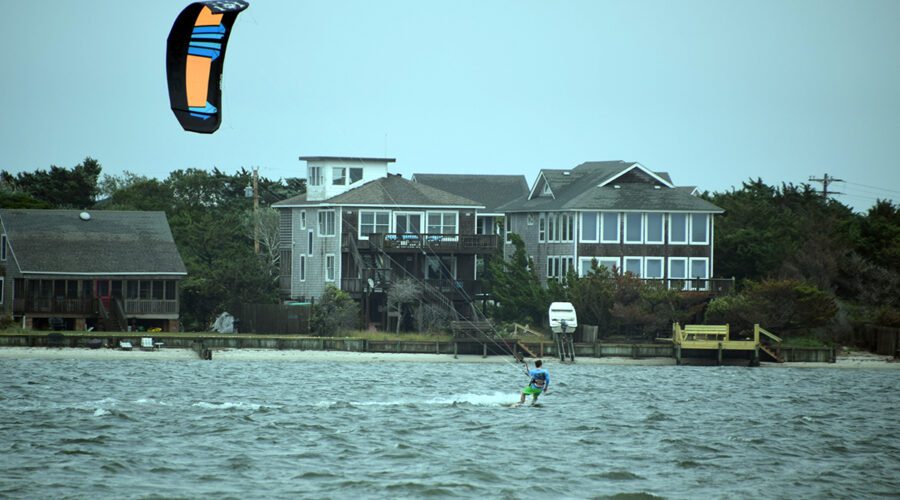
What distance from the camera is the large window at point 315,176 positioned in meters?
71.2

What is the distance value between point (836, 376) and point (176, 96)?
37751mm

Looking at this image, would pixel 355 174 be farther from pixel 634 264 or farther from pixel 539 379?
pixel 539 379

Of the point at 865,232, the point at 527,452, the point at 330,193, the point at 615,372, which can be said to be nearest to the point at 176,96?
the point at 527,452

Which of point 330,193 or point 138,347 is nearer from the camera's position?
point 138,347

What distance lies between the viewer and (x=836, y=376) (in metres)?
→ 58.6

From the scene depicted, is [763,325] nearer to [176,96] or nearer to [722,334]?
[722,334]

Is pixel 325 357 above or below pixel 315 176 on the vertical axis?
below

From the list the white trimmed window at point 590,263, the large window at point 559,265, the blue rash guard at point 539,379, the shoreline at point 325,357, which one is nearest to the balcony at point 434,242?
the large window at point 559,265

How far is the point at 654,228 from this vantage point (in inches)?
2643

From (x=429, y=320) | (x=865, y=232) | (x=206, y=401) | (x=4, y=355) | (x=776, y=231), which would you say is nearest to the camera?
(x=206, y=401)

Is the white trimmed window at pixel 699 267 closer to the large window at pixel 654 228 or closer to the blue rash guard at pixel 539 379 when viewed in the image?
the large window at pixel 654 228

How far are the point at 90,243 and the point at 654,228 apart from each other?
2510cm

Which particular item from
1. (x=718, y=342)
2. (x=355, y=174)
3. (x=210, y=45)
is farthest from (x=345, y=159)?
(x=210, y=45)

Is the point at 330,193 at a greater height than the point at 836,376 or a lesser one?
greater
